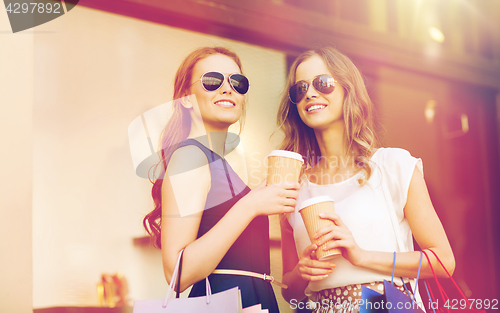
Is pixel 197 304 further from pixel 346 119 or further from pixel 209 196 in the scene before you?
pixel 346 119

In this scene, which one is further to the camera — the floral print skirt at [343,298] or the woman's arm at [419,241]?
the floral print skirt at [343,298]

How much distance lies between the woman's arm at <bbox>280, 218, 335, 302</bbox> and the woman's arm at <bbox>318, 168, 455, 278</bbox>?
0.36 feet

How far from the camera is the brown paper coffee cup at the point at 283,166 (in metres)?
1.62

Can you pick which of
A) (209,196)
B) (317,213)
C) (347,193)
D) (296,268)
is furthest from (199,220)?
(347,193)

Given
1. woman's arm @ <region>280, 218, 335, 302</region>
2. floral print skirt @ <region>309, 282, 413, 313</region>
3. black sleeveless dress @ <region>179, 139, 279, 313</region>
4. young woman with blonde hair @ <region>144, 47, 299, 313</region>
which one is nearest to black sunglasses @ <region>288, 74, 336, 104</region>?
young woman with blonde hair @ <region>144, 47, 299, 313</region>

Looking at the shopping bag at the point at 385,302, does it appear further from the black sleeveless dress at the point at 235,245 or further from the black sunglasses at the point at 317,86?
the black sunglasses at the point at 317,86

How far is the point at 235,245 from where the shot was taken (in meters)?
1.71

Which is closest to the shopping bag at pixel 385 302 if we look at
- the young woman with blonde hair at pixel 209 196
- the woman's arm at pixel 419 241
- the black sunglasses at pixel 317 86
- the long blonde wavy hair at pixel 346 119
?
the woman's arm at pixel 419 241

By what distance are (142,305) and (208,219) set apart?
1.39ft

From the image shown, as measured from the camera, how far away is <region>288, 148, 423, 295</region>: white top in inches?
68.9

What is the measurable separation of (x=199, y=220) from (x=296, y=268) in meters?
0.61

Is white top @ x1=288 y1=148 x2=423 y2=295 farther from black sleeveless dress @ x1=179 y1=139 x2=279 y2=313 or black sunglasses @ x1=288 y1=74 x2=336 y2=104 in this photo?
black sunglasses @ x1=288 y1=74 x2=336 y2=104

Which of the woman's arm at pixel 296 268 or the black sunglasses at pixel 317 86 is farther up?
the black sunglasses at pixel 317 86

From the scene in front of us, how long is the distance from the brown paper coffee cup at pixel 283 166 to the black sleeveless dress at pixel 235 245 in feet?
0.70
